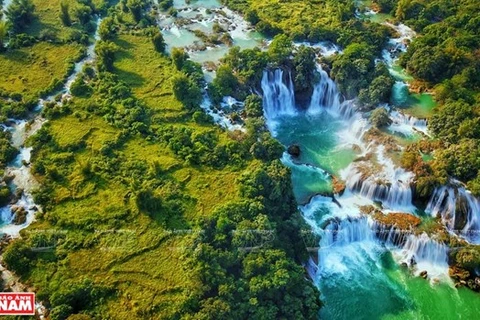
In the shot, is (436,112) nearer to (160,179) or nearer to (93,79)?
(160,179)

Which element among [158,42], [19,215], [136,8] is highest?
[136,8]

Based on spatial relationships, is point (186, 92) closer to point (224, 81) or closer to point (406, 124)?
point (224, 81)

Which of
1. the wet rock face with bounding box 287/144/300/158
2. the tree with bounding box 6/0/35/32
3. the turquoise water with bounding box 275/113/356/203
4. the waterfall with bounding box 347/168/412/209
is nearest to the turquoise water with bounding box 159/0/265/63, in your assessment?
the turquoise water with bounding box 275/113/356/203

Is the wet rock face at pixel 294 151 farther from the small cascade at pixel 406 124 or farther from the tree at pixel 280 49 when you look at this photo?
the tree at pixel 280 49

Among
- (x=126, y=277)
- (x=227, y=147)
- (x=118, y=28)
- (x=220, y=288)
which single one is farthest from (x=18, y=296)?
(x=118, y=28)

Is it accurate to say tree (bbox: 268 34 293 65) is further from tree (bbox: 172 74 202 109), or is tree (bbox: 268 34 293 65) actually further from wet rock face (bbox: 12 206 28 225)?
wet rock face (bbox: 12 206 28 225)

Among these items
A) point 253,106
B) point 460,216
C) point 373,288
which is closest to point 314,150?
point 253,106

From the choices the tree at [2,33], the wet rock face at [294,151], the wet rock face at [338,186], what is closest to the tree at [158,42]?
the tree at [2,33]
